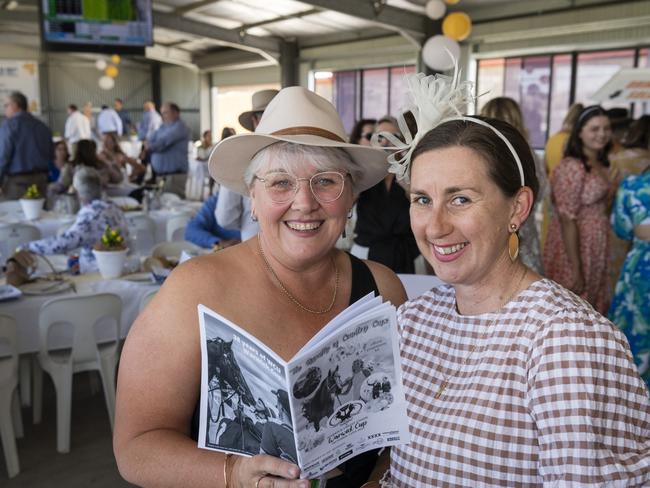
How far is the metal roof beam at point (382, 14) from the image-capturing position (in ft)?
36.6

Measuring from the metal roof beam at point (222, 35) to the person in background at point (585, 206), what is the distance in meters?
12.2

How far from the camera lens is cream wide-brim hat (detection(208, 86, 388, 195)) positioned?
151cm

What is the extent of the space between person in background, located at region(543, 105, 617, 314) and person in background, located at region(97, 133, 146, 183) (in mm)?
6539

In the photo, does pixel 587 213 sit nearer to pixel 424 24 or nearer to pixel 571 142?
pixel 571 142

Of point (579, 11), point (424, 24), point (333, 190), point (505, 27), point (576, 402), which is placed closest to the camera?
point (576, 402)

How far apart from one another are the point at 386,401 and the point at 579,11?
434 inches

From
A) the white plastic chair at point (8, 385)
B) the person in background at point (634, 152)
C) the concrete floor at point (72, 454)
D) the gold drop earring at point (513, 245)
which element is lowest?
the concrete floor at point (72, 454)

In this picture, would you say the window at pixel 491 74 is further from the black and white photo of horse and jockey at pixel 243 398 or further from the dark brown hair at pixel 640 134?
the black and white photo of horse and jockey at pixel 243 398

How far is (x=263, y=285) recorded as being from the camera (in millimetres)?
1543

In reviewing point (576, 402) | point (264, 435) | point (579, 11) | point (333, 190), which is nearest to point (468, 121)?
point (333, 190)

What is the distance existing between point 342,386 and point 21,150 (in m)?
7.70

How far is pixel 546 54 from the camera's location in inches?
452

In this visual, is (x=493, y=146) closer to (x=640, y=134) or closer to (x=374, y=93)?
(x=640, y=134)

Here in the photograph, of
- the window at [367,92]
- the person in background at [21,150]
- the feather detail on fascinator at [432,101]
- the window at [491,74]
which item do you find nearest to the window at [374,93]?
the window at [367,92]
